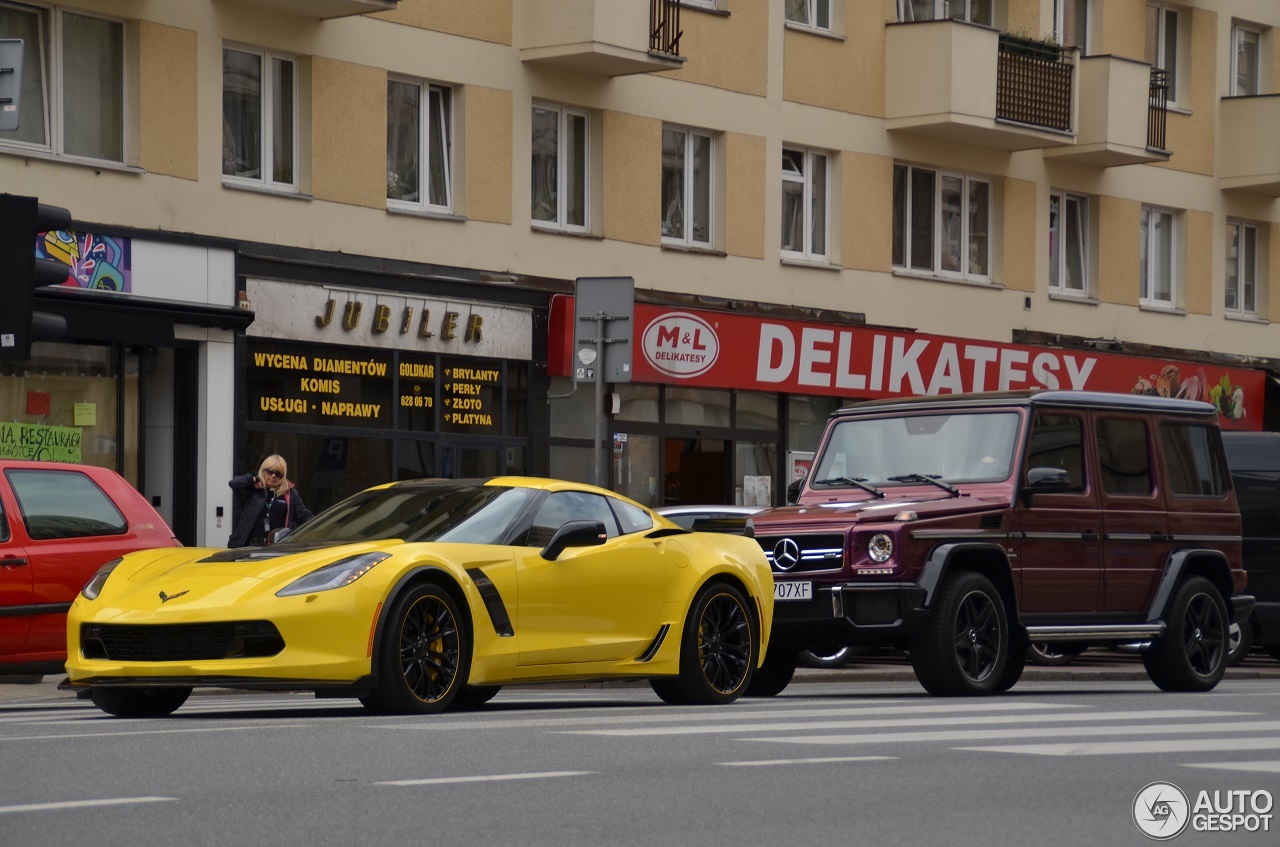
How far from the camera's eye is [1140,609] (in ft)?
52.2

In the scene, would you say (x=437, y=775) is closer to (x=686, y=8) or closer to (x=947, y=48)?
(x=686, y=8)

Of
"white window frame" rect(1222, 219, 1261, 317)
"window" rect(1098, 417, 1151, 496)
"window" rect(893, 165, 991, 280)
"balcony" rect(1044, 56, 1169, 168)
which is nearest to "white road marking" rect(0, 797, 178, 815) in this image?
"window" rect(1098, 417, 1151, 496)

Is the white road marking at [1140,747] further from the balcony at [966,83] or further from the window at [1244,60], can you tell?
the window at [1244,60]

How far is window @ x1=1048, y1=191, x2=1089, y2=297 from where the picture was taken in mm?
35312

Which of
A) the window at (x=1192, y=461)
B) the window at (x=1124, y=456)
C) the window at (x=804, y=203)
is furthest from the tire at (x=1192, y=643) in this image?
the window at (x=804, y=203)

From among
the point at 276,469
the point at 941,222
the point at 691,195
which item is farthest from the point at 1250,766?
the point at 941,222

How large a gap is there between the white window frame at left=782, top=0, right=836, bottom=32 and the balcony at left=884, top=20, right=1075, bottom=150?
108 centimetres

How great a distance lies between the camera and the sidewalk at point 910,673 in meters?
16.7

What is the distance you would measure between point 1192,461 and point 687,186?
1345 cm

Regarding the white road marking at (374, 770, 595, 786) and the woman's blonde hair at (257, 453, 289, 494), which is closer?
the white road marking at (374, 770, 595, 786)

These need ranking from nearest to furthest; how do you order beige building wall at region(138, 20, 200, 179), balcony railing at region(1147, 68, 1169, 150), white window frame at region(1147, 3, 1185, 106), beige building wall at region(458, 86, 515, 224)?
1. beige building wall at region(138, 20, 200, 179)
2. beige building wall at region(458, 86, 515, 224)
3. balcony railing at region(1147, 68, 1169, 150)
4. white window frame at region(1147, 3, 1185, 106)

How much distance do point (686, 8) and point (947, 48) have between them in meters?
4.66

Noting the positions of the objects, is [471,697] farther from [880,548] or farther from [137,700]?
[880,548]

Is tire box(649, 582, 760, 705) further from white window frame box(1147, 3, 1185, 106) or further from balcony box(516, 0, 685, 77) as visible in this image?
white window frame box(1147, 3, 1185, 106)
